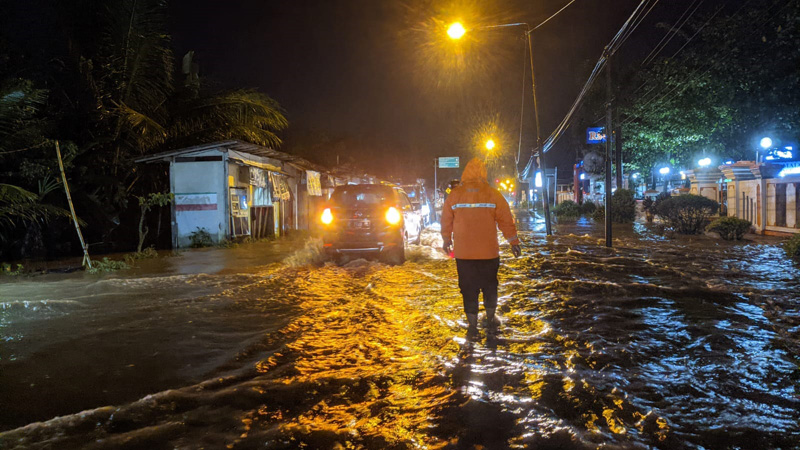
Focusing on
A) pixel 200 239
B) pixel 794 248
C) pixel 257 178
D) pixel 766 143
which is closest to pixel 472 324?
pixel 794 248

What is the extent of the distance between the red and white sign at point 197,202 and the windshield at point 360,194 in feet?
20.2

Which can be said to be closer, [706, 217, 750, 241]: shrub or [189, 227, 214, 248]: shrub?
[189, 227, 214, 248]: shrub

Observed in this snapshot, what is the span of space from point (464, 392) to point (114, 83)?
46.8 ft

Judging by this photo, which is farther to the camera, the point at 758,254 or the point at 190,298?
the point at 758,254

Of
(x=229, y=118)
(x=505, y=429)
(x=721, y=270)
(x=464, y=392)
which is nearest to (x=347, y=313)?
(x=464, y=392)

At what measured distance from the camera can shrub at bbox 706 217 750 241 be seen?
53.9 ft

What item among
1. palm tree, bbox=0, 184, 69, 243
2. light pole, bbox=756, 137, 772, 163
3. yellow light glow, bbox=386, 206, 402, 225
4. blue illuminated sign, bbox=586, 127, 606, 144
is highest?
blue illuminated sign, bbox=586, 127, 606, 144

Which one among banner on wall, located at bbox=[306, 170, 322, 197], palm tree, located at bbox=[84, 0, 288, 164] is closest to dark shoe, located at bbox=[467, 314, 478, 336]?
palm tree, located at bbox=[84, 0, 288, 164]

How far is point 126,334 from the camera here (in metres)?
5.92

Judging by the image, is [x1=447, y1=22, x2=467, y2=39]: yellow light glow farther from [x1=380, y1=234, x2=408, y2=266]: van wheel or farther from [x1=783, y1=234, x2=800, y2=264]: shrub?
[x1=783, y1=234, x2=800, y2=264]: shrub

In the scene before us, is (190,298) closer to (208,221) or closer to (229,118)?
(208,221)

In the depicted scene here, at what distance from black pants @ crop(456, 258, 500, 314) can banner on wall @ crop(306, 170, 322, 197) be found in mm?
18152

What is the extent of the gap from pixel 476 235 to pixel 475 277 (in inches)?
18.9

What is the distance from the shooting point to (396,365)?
4.80m
